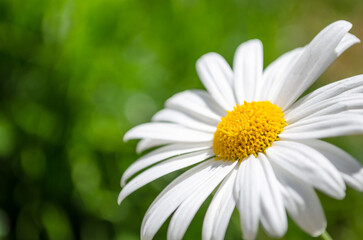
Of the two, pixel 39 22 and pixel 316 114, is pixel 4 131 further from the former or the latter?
pixel 316 114

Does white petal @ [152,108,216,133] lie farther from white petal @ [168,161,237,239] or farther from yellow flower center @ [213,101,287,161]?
white petal @ [168,161,237,239]

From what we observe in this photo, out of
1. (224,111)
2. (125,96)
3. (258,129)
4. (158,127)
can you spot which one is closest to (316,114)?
(258,129)

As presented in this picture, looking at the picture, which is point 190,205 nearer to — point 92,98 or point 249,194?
point 249,194

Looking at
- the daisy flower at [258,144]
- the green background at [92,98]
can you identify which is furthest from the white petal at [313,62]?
the green background at [92,98]

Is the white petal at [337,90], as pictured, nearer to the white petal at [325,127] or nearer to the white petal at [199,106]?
the white petal at [325,127]

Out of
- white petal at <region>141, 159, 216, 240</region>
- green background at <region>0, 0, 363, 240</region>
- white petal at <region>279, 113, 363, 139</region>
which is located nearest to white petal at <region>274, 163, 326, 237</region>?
white petal at <region>279, 113, 363, 139</region>

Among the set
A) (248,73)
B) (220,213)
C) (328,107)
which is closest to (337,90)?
(328,107)
